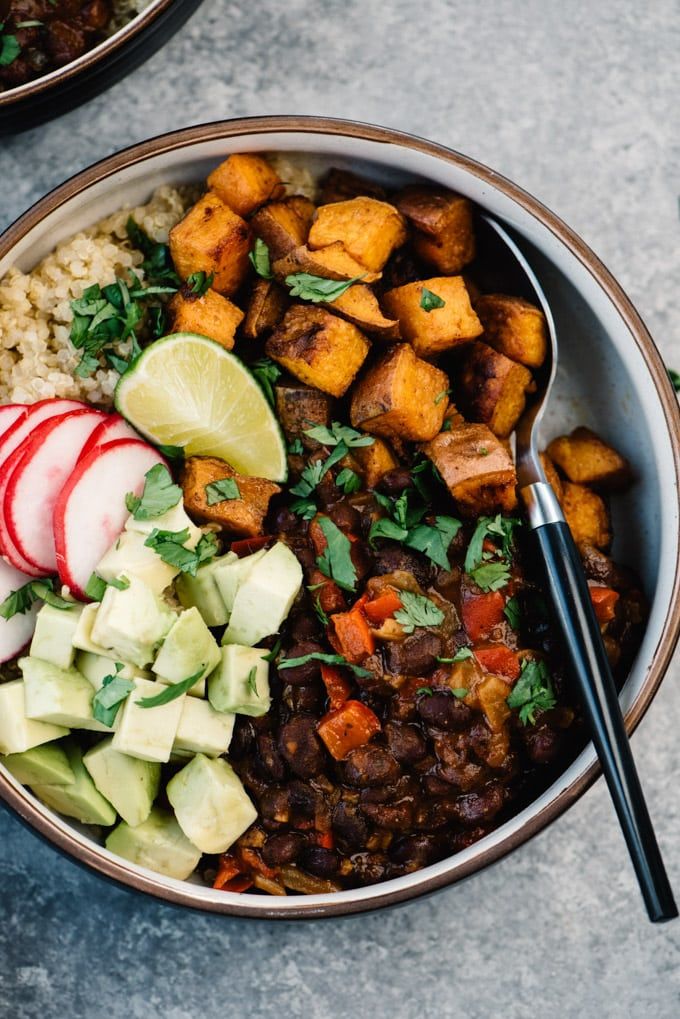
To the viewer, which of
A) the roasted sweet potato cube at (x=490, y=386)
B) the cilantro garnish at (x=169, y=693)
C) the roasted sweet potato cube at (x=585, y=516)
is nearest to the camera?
the cilantro garnish at (x=169, y=693)

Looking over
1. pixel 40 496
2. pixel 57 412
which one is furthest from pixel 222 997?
pixel 57 412

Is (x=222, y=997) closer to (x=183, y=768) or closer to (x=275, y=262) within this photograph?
Result: (x=183, y=768)

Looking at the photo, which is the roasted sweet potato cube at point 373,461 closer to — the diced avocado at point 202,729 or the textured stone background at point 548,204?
the diced avocado at point 202,729

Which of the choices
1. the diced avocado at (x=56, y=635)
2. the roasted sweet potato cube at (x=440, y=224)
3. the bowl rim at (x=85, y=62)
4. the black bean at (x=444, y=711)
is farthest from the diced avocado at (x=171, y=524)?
the bowl rim at (x=85, y=62)

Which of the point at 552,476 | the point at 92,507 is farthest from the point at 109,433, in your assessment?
the point at 552,476

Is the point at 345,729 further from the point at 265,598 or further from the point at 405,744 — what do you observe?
the point at 265,598
